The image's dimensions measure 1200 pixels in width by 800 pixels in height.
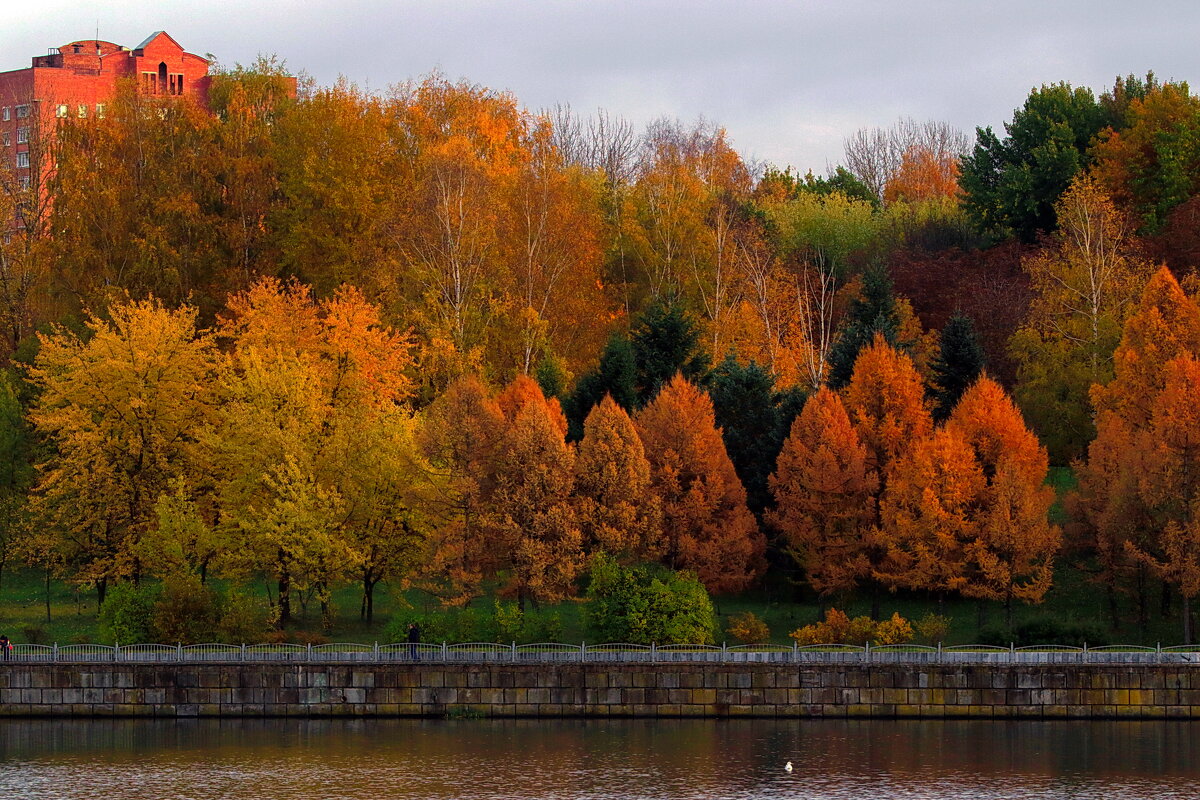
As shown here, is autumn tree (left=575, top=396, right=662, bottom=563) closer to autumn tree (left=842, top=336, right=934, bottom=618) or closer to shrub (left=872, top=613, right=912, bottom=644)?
autumn tree (left=842, top=336, right=934, bottom=618)

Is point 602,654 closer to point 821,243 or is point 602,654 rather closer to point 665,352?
point 665,352

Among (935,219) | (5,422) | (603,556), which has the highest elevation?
(935,219)

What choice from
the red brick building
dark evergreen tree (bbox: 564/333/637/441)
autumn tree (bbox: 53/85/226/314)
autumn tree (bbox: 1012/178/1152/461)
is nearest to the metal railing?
dark evergreen tree (bbox: 564/333/637/441)

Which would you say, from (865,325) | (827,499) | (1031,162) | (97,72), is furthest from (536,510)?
(97,72)

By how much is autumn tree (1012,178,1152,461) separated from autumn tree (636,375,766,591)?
17.8m

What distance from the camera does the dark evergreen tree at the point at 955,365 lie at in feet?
238

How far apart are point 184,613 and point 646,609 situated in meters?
15.3

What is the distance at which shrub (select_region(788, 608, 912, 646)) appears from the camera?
186 ft

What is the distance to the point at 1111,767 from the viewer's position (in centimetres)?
4447

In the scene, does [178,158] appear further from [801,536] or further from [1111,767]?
[1111,767]

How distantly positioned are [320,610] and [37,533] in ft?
38.4

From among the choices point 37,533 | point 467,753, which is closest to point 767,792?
point 467,753

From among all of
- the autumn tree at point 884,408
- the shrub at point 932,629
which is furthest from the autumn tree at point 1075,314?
the shrub at point 932,629

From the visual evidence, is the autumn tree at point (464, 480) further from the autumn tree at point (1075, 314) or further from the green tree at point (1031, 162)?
the green tree at point (1031, 162)
